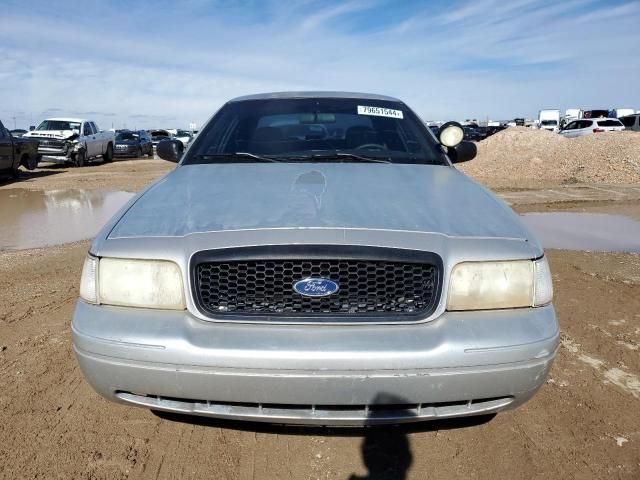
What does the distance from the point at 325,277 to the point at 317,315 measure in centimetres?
15

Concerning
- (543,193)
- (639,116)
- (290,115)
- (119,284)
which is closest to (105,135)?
(543,193)

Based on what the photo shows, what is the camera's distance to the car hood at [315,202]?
6.98ft

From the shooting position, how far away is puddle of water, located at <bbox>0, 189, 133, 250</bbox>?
706 cm

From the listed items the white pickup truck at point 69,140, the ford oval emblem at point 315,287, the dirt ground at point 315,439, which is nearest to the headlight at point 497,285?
the ford oval emblem at point 315,287

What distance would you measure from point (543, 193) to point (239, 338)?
425 inches

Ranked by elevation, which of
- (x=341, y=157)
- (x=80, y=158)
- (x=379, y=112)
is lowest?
(x=80, y=158)

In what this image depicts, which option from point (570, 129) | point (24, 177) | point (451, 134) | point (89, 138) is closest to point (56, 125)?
point (89, 138)

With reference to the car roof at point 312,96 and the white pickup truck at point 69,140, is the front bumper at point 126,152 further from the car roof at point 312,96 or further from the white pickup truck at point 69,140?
the car roof at point 312,96

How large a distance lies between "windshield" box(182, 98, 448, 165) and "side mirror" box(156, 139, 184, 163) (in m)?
0.36

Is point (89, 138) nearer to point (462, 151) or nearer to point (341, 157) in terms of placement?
point (462, 151)

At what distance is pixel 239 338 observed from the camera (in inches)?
75.5

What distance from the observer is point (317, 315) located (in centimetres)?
199

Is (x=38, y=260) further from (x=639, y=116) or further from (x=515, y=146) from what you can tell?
(x=639, y=116)

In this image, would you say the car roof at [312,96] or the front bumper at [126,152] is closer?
the car roof at [312,96]
